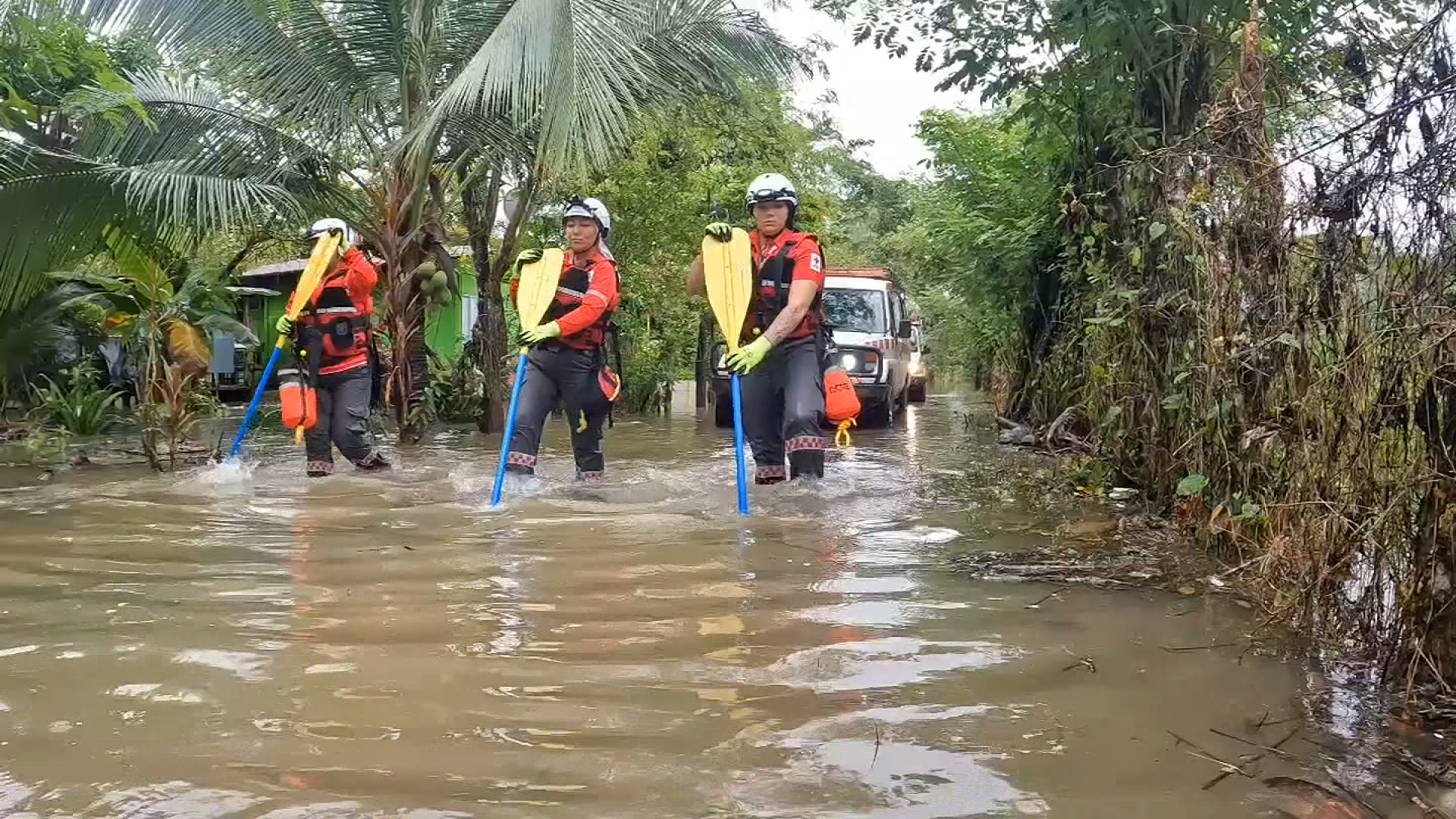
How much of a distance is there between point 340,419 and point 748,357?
3.01m

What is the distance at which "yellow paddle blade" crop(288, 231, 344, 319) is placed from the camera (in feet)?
25.3

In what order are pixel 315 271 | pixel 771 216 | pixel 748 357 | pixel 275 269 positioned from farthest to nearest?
1. pixel 275 269
2. pixel 315 271
3. pixel 771 216
4. pixel 748 357

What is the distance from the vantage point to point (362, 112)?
1020 cm

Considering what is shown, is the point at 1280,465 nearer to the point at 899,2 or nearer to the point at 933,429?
the point at 899,2

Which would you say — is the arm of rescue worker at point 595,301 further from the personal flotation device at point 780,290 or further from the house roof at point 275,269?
the house roof at point 275,269

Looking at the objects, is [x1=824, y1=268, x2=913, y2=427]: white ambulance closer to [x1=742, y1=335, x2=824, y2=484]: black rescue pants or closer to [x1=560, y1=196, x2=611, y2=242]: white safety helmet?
[x1=742, y1=335, x2=824, y2=484]: black rescue pants

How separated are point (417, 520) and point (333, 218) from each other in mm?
4847

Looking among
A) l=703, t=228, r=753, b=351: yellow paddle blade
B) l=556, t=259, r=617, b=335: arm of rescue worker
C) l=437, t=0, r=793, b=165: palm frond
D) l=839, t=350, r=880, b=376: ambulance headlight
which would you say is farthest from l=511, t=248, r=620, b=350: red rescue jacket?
l=839, t=350, r=880, b=376: ambulance headlight

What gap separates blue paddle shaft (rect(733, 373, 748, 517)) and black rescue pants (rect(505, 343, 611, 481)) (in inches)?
34.6

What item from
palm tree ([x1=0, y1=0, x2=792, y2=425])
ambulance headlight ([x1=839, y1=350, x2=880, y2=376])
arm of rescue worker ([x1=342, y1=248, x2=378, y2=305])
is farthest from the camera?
ambulance headlight ([x1=839, y1=350, x2=880, y2=376])

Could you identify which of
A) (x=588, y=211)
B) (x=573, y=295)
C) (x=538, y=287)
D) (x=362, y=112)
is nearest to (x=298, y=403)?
(x=538, y=287)

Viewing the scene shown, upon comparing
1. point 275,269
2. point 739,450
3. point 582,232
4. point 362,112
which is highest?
point 362,112

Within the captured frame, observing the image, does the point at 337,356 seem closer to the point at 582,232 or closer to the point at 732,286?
the point at 582,232

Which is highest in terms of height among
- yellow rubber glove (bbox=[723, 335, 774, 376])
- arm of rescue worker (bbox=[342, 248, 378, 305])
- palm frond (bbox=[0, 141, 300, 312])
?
palm frond (bbox=[0, 141, 300, 312])
